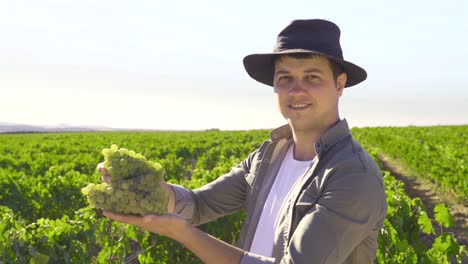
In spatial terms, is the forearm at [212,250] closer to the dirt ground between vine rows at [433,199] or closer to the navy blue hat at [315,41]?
the navy blue hat at [315,41]

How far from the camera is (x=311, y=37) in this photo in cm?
276

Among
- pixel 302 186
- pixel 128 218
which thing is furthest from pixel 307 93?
pixel 128 218

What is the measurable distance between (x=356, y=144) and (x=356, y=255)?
567 millimetres

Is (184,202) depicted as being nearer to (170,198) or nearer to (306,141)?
(170,198)

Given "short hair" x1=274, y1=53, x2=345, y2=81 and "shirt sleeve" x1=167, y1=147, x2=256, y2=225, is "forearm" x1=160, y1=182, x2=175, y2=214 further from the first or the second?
"short hair" x1=274, y1=53, x2=345, y2=81

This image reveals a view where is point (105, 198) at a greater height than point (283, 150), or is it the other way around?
point (283, 150)

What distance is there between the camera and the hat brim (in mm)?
2834

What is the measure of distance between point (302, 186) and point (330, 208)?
0.86ft

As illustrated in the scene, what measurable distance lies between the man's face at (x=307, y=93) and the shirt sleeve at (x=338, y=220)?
1.40 ft

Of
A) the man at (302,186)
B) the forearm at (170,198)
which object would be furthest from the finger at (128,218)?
the forearm at (170,198)

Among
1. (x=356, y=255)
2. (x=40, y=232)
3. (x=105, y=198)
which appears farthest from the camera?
(x=40, y=232)

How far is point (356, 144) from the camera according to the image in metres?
2.69

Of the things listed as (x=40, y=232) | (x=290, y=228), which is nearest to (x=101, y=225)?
(x=40, y=232)

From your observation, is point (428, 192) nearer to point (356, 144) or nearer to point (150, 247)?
point (150, 247)
